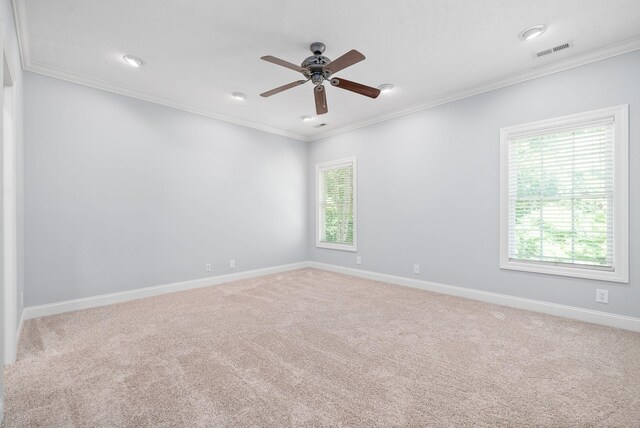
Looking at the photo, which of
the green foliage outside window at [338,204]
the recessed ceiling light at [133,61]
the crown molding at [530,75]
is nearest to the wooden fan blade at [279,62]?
the recessed ceiling light at [133,61]

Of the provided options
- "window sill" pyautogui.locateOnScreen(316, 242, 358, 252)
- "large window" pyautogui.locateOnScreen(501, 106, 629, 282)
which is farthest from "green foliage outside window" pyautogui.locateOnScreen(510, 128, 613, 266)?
"window sill" pyautogui.locateOnScreen(316, 242, 358, 252)

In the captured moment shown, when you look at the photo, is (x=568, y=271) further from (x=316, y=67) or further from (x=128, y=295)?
(x=128, y=295)

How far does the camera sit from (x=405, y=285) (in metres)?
4.50

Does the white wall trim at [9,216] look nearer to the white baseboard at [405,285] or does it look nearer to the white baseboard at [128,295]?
the white baseboard at [405,285]

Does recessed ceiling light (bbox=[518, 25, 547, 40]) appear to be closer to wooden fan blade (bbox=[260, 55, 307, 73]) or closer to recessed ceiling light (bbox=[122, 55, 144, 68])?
wooden fan blade (bbox=[260, 55, 307, 73])

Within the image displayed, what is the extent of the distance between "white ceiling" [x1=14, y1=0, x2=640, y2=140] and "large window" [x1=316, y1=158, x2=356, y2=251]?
1.77 meters

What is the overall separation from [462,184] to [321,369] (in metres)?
3.04

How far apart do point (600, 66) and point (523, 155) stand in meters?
1.03

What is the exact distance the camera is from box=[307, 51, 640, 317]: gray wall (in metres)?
2.91

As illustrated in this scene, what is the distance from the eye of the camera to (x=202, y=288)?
4387 millimetres

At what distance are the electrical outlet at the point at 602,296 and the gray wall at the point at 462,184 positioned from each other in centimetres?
4


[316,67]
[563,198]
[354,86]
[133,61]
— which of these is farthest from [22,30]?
[563,198]

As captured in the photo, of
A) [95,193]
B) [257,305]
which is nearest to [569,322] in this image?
[257,305]

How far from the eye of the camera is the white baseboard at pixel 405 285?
9.59ft
